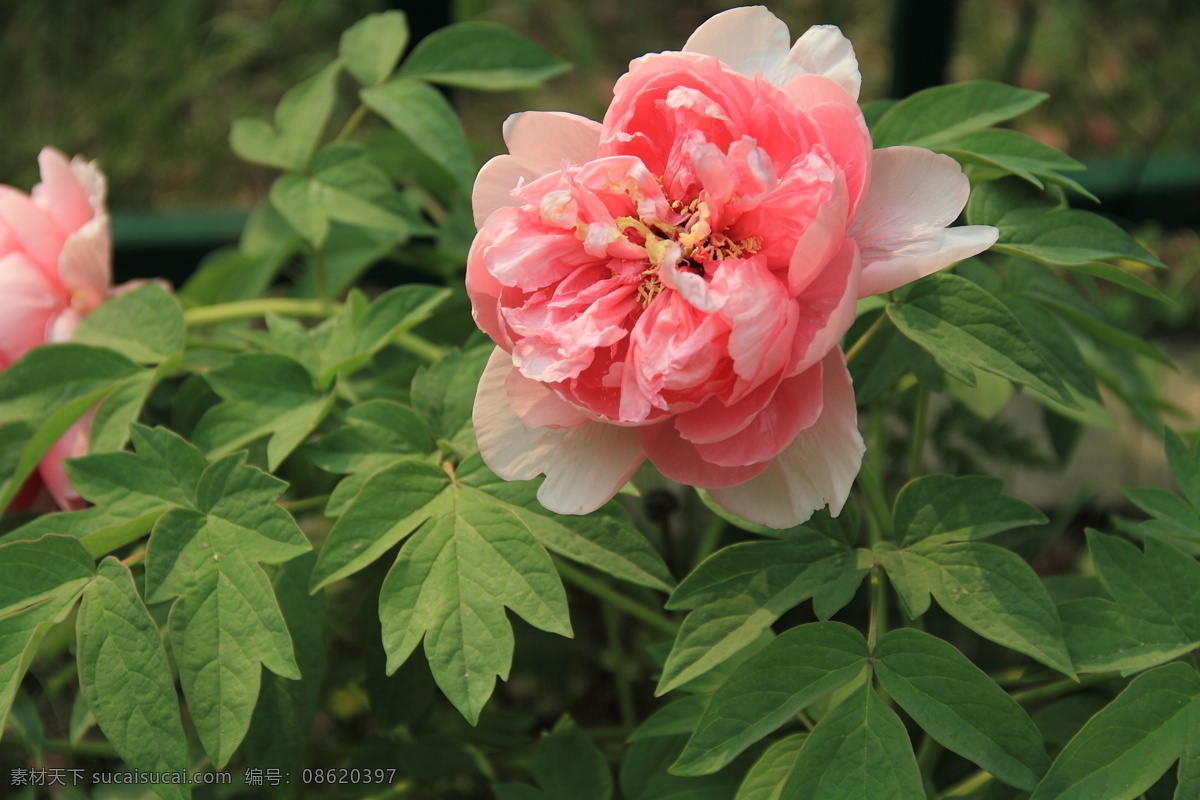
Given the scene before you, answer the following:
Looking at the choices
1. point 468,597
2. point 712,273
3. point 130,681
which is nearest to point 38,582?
point 130,681

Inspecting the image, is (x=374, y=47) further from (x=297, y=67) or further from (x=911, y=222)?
(x=297, y=67)

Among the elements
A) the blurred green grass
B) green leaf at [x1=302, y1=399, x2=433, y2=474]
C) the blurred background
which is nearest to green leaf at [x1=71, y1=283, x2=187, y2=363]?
green leaf at [x1=302, y1=399, x2=433, y2=474]

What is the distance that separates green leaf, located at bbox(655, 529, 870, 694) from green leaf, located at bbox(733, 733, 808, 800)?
10 centimetres

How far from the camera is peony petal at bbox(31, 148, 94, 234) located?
102 cm

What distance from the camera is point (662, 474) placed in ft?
2.55

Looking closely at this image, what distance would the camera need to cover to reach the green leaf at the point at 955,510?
28.5 inches

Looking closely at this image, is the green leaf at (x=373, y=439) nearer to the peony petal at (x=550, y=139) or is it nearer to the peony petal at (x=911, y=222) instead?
the peony petal at (x=550, y=139)

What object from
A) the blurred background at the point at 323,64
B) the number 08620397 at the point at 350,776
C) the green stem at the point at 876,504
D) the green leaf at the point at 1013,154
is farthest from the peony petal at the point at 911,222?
the blurred background at the point at 323,64

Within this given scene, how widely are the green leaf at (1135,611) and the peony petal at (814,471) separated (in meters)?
0.19

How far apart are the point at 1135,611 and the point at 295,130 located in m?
0.90

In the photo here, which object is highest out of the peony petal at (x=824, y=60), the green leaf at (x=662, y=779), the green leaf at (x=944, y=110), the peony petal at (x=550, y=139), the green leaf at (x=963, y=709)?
the peony petal at (x=824, y=60)

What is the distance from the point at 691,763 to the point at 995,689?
20cm

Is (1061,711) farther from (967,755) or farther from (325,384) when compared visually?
(325,384)

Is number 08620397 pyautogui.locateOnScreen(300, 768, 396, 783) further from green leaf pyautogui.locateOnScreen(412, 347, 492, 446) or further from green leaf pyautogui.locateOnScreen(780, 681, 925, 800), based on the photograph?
green leaf pyautogui.locateOnScreen(780, 681, 925, 800)
